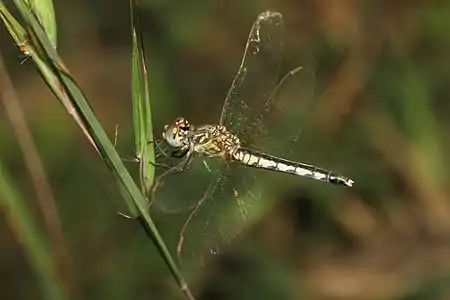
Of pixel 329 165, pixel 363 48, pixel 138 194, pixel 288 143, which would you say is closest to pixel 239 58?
pixel 363 48

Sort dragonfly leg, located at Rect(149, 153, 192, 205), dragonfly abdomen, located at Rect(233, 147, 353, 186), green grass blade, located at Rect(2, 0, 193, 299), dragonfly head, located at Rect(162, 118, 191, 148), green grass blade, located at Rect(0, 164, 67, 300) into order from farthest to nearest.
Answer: dragonfly abdomen, located at Rect(233, 147, 353, 186)
dragonfly head, located at Rect(162, 118, 191, 148)
green grass blade, located at Rect(0, 164, 67, 300)
dragonfly leg, located at Rect(149, 153, 192, 205)
green grass blade, located at Rect(2, 0, 193, 299)

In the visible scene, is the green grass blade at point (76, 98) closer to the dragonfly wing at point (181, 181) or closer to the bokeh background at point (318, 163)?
the dragonfly wing at point (181, 181)

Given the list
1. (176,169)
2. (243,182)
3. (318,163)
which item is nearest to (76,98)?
(176,169)

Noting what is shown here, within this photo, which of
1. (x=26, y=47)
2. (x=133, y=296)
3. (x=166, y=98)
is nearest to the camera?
(x=26, y=47)

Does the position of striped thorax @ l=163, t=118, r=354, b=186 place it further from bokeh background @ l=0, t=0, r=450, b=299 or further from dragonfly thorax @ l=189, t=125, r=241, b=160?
bokeh background @ l=0, t=0, r=450, b=299

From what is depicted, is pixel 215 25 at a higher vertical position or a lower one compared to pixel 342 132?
higher

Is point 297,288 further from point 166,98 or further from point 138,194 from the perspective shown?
point 138,194

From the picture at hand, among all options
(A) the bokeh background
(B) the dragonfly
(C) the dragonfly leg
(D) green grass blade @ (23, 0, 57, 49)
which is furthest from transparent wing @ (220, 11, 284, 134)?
(A) the bokeh background
